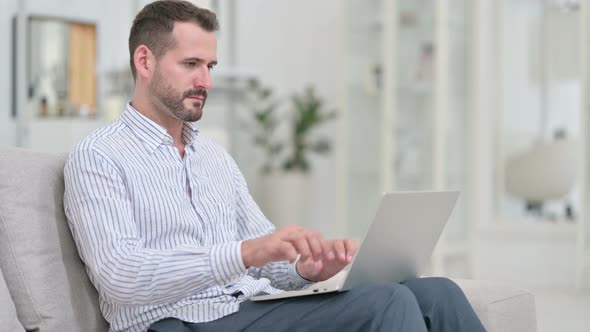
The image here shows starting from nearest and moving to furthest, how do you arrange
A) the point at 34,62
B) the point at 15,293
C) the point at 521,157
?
the point at 15,293, the point at 34,62, the point at 521,157

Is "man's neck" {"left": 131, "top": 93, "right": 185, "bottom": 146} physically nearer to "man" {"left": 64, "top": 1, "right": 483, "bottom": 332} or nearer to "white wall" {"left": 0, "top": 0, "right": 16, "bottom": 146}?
"man" {"left": 64, "top": 1, "right": 483, "bottom": 332}

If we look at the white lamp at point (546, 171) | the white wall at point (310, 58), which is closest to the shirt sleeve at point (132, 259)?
the white lamp at point (546, 171)

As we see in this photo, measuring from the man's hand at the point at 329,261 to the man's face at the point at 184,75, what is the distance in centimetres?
43

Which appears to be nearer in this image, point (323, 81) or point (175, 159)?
point (175, 159)

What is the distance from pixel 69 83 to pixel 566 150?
3014 mm

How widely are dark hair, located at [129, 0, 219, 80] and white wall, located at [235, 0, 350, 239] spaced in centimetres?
409

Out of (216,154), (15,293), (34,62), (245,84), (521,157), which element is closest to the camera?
(15,293)

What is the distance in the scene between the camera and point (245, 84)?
5953 millimetres

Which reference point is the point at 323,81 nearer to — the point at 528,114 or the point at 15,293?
the point at 528,114

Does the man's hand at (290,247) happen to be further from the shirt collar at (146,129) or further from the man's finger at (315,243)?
the shirt collar at (146,129)

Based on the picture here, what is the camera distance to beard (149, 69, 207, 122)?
1.93 meters

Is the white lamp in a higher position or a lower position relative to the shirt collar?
lower

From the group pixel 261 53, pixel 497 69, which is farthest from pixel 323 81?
pixel 497 69

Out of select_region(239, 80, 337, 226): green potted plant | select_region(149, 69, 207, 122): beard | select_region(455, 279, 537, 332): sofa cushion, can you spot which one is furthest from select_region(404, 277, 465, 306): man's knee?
select_region(239, 80, 337, 226): green potted plant
